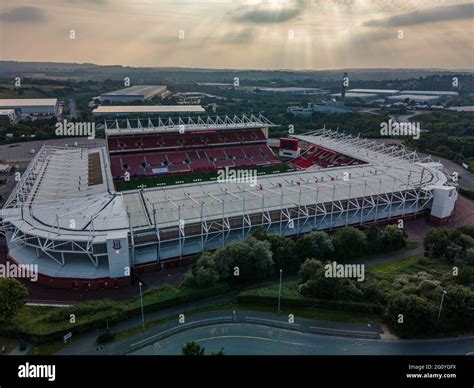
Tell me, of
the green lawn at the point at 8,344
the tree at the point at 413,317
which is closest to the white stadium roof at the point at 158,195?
the green lawn at the point at 8,344

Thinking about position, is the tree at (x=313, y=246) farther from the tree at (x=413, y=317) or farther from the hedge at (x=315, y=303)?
the tree at (x=413, y=317)

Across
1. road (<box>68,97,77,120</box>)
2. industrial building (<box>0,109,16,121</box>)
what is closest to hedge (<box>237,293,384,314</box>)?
road (<box>68,97,77,120</box>)

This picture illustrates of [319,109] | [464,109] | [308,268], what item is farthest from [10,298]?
[464,109]

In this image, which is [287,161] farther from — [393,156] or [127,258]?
[127,258]

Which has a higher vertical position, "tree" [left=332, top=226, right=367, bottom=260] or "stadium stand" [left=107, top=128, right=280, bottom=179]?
"stadium stand" [left=107, top=128, right=280, bottom=179]

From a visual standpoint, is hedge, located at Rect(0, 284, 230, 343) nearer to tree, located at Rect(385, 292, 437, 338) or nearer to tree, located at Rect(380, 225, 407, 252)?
tree, located at Rect(385, 292, 437, 338)
